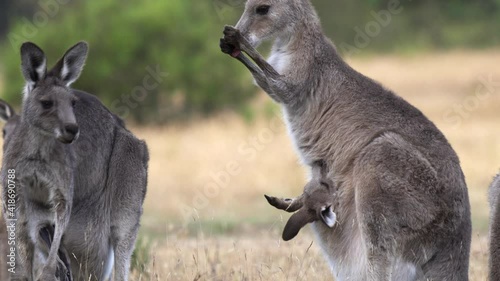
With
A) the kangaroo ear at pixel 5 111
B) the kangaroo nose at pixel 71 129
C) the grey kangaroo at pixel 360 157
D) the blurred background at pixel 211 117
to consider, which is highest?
the grey kangaroo at pixel 360 157

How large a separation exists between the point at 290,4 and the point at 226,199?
27.1 ft

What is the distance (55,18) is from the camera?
21.9m

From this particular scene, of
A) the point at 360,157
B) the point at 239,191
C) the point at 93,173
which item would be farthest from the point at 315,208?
Answer: the point at 239,191

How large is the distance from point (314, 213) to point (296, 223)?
5.1 inches

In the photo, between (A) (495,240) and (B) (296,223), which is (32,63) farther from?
(A) (495,240)

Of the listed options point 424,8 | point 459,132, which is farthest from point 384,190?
point 424,8

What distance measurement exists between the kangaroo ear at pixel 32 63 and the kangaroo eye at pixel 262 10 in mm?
1649

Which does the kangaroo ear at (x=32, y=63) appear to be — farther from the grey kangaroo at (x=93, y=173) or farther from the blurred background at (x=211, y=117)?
the blurred background at (x=211, y=117)

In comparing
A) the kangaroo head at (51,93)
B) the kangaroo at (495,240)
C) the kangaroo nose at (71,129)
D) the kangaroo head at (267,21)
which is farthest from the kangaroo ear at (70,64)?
the kangaroo at (495,240)

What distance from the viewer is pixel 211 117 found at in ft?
75.2

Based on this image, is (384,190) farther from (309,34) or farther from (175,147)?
(175,147)

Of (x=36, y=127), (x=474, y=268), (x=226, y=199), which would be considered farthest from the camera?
(x=226, y=199)

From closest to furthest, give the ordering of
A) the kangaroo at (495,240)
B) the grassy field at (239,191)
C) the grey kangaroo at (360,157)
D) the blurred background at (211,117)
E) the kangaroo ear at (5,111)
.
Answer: the kangaroo at (495,240) → the grey kangaroo at (360,157) → the grassy field at (239,191) → the blurred background at (211,117) → the kangaroo ear at (5,111)

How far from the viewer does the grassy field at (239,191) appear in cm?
720
